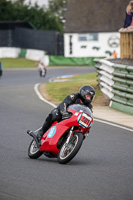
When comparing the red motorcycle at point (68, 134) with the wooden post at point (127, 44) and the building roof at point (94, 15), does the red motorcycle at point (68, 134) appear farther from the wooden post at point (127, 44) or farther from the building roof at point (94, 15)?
the building roof at point (94, 15)

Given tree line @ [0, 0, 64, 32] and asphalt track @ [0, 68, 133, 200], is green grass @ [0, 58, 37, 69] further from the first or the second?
asphalt track @ [0, 68, 133, 200]

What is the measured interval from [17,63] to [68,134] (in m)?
48.9

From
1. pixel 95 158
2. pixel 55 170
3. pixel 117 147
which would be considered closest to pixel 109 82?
pixel 117 147

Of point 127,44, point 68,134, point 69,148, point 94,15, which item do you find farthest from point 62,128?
point 94,15

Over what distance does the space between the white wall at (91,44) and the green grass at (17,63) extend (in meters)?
9.65

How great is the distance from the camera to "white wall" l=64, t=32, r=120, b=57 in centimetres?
6912

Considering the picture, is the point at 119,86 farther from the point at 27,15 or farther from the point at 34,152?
the point at 27,15

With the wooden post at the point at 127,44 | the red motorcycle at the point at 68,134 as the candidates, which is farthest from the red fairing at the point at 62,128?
the wooden post at the point at 127,44

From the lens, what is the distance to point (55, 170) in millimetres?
8875

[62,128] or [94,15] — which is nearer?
[62,128]

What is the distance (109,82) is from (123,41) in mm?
3159

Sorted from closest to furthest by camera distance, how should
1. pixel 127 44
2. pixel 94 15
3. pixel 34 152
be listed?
1. pixel 34 152
2. pixel 127 44
3. pixel 94 15

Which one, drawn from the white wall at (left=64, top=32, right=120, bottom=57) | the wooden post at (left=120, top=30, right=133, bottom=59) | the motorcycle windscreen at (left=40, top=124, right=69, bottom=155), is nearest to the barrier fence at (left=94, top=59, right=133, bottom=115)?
the wooden post at (left=120, top=30, right=133, bottom=59)

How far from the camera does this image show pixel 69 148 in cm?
935
